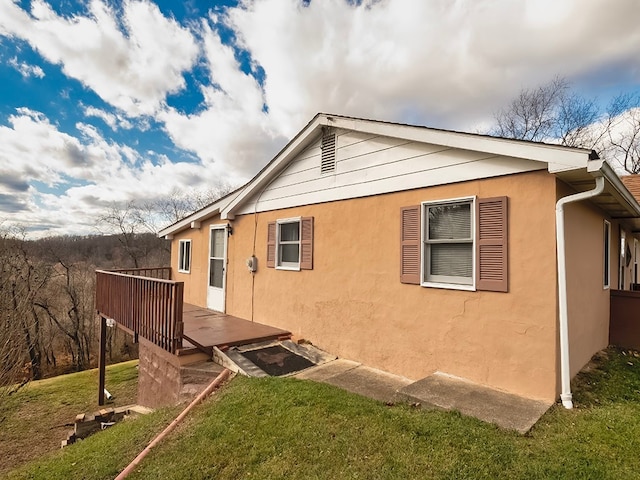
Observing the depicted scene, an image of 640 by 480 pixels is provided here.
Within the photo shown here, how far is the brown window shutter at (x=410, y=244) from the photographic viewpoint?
4789 mm

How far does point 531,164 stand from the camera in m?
3.87

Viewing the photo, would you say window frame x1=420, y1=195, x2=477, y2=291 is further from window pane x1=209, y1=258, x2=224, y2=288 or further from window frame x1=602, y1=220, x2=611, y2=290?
window pane x1=209, y1=258, x2=224, y2=288

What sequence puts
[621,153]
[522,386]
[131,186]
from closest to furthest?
[522,386] < [621,153] < [131,186]

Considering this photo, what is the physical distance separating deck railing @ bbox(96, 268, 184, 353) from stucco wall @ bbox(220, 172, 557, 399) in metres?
2.33

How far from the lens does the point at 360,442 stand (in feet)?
9.84

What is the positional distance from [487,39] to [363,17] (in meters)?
3.25

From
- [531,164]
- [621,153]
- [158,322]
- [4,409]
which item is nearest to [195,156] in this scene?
[4,409]

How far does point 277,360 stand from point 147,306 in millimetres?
2717

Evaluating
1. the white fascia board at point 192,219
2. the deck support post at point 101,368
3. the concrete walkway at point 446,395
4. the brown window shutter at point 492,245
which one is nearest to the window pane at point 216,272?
the white fascia board at point 192,219

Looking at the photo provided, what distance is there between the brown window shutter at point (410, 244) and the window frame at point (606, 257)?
11.8 feet

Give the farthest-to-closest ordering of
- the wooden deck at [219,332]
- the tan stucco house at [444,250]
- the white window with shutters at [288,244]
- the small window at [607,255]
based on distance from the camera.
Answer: the white window with shutters at [288,244] < the small window at [607,255] < the wooden deck at [219,332] < the tan stucco house at [444,250]

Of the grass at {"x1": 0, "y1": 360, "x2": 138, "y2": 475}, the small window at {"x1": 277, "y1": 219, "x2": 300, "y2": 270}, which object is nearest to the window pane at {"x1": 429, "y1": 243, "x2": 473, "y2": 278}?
the small window at {"x1": 277, "y1": 219, "x2": 300, "y2": 270}

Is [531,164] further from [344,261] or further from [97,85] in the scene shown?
[97,85]

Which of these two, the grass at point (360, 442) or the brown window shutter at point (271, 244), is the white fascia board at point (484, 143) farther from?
the brown window shutter at point (271, 244)
